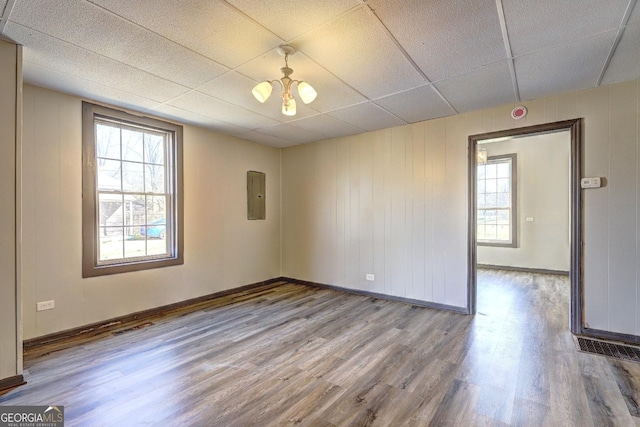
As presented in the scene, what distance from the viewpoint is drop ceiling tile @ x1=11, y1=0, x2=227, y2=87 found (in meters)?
1.82

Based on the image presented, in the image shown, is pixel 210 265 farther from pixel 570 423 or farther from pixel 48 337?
pixel 570 423

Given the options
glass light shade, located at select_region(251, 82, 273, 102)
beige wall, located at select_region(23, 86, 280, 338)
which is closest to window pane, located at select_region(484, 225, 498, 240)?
beige wall, located at select_region(23, 86, 280, 338)

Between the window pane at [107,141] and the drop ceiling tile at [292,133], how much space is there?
5.93 feet

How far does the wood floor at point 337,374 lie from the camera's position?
183cm

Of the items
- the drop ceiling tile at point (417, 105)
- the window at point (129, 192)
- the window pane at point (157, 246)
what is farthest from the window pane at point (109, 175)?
the drop ceiling tile at point (417, 105)

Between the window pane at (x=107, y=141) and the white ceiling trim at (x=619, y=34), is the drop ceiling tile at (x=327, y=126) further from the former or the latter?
the white ceiling trim at (x=619, y=34)

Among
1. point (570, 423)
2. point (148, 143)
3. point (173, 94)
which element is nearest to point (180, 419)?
point (570, 423)

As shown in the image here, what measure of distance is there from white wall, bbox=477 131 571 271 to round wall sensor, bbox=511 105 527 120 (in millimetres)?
3169

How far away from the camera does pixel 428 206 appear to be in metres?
4.01

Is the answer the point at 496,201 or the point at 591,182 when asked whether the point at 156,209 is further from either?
the point at 496,201

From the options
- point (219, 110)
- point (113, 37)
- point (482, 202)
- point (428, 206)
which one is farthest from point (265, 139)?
point (482, 202)

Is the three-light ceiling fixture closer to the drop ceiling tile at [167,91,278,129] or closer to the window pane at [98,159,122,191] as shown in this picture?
the drop ceiling tile at [167,91,278,129]

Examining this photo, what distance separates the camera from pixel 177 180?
3959 millimetres

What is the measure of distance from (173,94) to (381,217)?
10.1 ft
